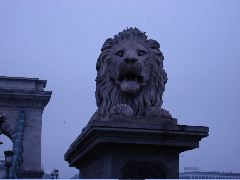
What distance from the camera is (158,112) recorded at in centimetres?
523

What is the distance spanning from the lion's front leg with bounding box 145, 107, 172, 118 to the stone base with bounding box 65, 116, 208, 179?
Answer: 5.7 inches

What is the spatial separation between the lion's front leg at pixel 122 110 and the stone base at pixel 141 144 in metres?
0.16

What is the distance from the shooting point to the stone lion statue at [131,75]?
5.46 m

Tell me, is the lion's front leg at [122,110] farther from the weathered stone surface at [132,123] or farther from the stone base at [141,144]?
the stone base at [141,144]

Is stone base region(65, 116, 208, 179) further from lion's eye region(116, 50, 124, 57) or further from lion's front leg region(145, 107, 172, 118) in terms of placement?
lion's eye region(116, 50, 124, 57)

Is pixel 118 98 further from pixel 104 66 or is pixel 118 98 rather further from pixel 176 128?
pixel 176 128

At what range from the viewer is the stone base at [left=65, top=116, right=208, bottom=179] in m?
4.81

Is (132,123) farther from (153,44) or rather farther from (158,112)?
(153,44)

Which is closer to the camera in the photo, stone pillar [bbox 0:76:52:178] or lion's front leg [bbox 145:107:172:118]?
lion's front leg [bbox 145:107:172:118]

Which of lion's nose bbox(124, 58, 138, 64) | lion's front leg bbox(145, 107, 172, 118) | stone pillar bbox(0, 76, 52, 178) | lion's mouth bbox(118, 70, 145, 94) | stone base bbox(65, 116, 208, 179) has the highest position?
stone pillar bbox(0, 76, 52, 178)

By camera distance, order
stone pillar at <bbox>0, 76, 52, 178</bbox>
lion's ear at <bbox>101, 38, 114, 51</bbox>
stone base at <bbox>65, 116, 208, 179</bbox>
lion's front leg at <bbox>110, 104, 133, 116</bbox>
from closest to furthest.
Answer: stone base at <bbox>65, 116, 208, 179</bbox> < lion's front leg at <bbox>110, 104, 133, 116</bbox> < lion's ear at <bbox>101, 38, 114, 51</bbox> < stone pillar at <bbox>0, 76, 52, 178</bbox>

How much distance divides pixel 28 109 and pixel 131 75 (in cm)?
3686

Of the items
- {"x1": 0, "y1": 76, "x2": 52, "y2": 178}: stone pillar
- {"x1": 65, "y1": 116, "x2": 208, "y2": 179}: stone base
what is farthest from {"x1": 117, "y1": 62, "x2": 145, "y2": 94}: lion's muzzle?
{"x1": 0, "y1": 76, "x2": 52, "y2": 178}: stone pillar

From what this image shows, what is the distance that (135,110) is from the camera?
17.9ft
